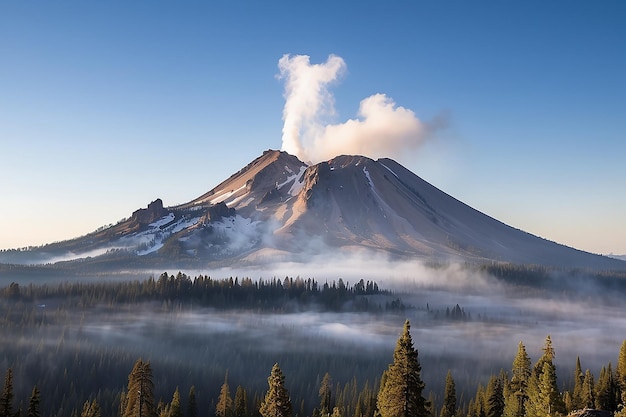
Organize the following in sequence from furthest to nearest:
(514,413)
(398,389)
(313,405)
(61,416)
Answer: (313,405)
(61,416)
(514,413)
(398,389)

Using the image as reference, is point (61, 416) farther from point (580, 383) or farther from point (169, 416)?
point (580, 383)

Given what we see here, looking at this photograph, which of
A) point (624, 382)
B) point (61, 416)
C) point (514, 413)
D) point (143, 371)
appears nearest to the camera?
point (143, 371)

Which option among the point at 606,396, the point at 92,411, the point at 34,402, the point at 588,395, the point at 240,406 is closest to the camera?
the point at 34,402

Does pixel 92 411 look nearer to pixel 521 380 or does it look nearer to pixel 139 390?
pixel 139 390

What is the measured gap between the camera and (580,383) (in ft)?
353

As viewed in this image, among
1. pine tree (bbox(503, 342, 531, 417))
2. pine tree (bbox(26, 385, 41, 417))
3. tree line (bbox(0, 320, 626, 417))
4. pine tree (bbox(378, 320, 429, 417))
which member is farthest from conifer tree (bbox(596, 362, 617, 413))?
pine tree (bbox(26, 385, 41, 417))

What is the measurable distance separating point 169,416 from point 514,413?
188ft

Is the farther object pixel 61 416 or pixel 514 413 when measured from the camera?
pixel 61 416

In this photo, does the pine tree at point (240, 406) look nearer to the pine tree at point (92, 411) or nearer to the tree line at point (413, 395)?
the tree line at point (413, 395)

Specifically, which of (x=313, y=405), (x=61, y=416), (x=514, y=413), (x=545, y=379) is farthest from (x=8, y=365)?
(x=545, y=379)

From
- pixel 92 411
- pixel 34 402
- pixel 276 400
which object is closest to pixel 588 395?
pixel 276 400

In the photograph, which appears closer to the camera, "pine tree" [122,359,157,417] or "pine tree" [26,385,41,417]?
"pine tree" [122,359,157,417]

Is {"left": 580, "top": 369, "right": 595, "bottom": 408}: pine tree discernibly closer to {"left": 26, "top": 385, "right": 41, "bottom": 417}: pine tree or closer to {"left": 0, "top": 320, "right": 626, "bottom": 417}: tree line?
{"left": 0, "top": 320, "right": 626, "bottom": 417}: tree line

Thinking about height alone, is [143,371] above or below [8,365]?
above
